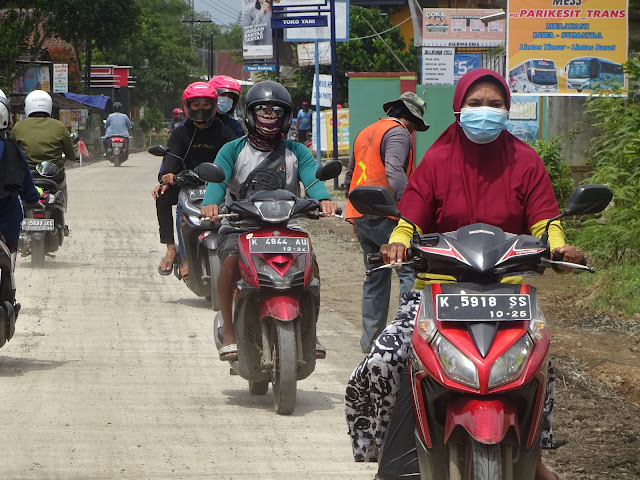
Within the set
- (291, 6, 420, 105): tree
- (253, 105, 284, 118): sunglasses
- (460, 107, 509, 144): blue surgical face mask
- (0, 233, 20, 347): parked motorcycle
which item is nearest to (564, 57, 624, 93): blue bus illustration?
(253, 105, 284, 118): sunglasses

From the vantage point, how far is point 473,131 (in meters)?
4.45

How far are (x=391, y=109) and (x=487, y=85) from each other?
377 centimetres

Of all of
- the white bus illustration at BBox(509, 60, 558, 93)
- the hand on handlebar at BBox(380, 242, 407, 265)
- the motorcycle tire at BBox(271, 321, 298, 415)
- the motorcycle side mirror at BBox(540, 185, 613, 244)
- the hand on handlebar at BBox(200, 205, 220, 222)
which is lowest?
the motorcycle tire at BBox(271, 321, 298, 415)

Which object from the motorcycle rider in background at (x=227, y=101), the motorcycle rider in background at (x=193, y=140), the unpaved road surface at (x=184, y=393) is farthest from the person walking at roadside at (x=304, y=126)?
the motorcycle rider in background at (x=193, y=140)

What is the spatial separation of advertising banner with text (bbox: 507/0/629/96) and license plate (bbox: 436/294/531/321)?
1208cm

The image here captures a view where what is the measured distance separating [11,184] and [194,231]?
287 cm

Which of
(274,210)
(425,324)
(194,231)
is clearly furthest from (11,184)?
(425,324)

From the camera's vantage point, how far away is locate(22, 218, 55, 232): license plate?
12.6 meters

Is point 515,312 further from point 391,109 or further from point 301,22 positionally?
point 301,22

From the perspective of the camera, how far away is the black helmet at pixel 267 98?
700cm

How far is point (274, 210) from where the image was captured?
647 centimetres

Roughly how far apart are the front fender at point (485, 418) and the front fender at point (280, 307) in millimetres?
2615

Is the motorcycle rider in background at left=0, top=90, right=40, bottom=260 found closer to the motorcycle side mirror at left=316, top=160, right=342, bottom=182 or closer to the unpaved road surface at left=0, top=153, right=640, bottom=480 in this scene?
the unpaved road surface at left=0, top=153, right=640, bottom=480

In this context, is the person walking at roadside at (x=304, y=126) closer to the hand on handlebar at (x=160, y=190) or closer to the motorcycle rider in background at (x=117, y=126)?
the motorcycle rider in background at (x=117, y=126)
